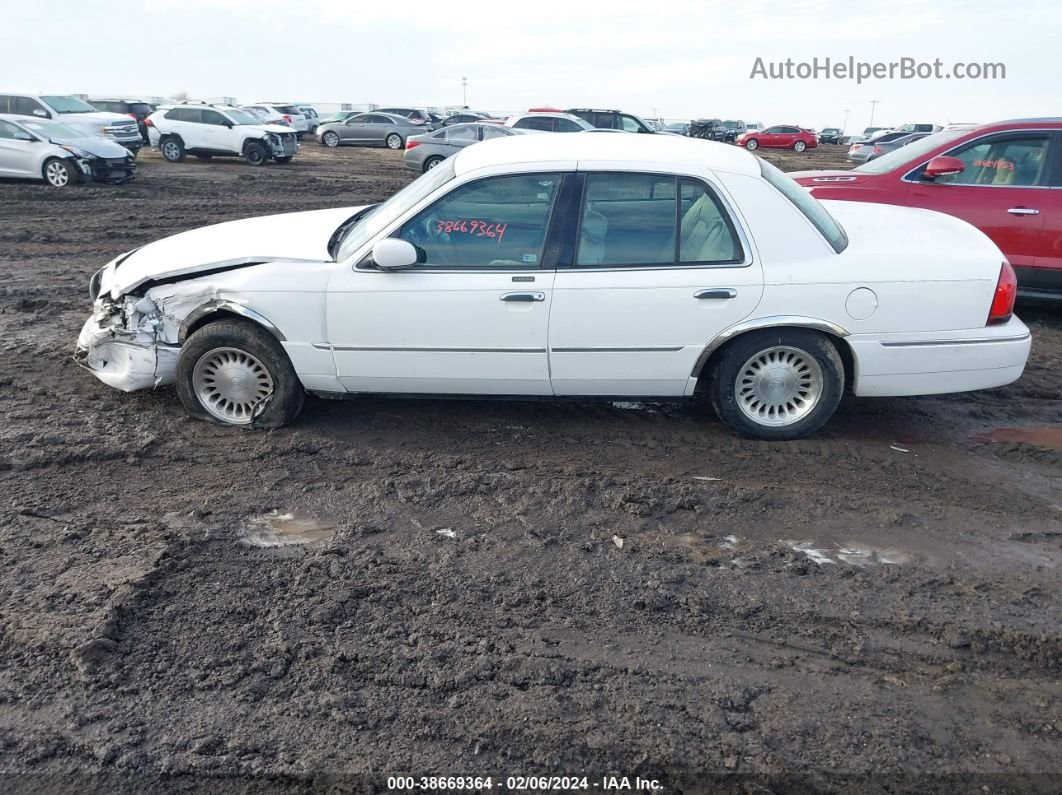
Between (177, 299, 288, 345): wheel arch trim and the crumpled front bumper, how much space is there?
0.64 ft

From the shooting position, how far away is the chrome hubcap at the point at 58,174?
16156 millimetres

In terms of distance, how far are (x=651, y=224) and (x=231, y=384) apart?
8.68 ft

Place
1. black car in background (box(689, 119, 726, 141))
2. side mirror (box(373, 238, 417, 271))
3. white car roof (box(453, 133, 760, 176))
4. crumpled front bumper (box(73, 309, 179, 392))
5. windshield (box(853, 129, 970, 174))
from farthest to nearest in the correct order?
black car in background (box(689, 119, 726, 141))
windshield (box(853, 129, 970, 174))
crumpled front bumper (box(73, 309, 179, 392))
white car roof (box(453, 133, 760, 176))
side mirror (box(373, 238, 417, 271))

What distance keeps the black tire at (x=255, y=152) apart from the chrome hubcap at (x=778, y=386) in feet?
69.4

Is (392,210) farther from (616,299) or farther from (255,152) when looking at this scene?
(255,152)

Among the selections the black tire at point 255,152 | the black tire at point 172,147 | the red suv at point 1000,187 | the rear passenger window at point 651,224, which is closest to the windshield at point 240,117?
the black tire at point 255,152

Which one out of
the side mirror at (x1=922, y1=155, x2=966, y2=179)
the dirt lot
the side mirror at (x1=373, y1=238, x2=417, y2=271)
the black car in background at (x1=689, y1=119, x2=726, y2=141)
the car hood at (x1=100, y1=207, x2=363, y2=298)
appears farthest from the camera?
the black car in background at (x1=689, y1=119, x2=726, y2=141)

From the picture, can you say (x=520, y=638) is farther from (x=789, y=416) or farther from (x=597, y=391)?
(x=789, y=416)

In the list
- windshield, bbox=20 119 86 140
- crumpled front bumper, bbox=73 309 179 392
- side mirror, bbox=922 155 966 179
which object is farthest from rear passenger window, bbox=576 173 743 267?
windshield, bbox=20 119 86 140

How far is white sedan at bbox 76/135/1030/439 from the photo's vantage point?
470cm

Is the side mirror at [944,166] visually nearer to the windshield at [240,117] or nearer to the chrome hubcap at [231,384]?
the chrome hubcap at [231,384]

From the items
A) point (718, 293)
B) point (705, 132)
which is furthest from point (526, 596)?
point (705, 132)

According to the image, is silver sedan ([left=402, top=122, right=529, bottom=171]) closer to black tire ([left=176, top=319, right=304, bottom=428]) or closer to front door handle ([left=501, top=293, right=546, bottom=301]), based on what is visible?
black tire ([left=176, top=319, right=304, bottom=428])

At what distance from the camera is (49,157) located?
16109mm
